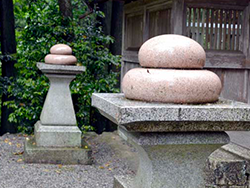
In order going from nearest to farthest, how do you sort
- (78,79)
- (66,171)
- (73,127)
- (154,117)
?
1. (154,117)
2. (66,171)
3. (73,127)
4. (78,79)

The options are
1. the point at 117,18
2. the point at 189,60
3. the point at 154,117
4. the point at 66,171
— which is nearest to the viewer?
the point at 154,117

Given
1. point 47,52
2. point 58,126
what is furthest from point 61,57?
point 47,52

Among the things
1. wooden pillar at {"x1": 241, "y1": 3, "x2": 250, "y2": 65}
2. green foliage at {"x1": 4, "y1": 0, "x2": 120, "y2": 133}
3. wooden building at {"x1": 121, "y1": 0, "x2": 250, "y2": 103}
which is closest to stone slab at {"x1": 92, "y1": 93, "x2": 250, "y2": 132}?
wooden building at {"x1": 121, "y1": 0, "x2": 250, "y2": 103}

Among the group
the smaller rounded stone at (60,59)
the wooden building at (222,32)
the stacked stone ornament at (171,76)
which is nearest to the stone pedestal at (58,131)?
the smaller rounded stone at (60,59)

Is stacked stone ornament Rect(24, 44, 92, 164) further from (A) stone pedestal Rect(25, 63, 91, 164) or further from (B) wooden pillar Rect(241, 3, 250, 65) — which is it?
(B) wooden pillar Rect(241, 3, 250, 65)

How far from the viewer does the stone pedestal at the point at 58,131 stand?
7.73 meters

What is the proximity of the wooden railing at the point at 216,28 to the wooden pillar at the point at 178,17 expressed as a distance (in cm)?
14

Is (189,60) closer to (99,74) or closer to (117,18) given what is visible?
(99,74)

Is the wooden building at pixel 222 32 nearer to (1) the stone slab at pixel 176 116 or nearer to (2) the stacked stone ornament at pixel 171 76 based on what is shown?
(2) the stacked stone ornament at pixel 171 76

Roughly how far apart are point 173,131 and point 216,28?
4.13 metres

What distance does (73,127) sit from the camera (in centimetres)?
808

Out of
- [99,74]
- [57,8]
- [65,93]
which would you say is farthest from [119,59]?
[65,93]

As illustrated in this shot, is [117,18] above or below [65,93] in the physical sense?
above

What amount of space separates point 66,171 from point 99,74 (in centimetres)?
Result: 379
